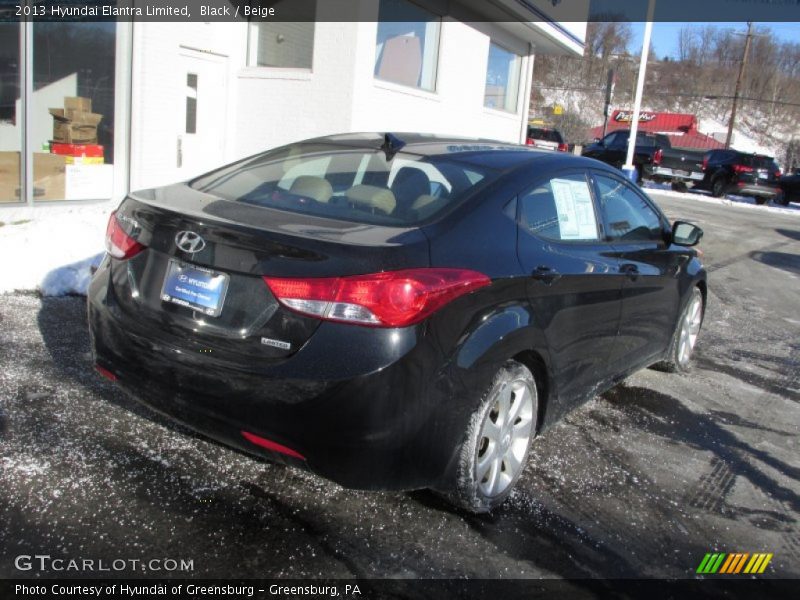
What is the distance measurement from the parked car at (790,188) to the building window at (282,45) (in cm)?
2194

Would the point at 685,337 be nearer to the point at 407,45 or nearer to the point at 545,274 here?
the point at 545,274

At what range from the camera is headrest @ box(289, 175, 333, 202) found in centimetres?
343

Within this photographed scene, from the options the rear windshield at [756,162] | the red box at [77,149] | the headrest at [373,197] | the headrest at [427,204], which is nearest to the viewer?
the headrest at [427,204]

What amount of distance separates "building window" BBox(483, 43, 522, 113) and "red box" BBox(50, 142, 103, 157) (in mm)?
7871

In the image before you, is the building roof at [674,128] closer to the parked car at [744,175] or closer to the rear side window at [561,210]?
the parked car at [744,175]

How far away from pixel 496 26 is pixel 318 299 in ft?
42.6

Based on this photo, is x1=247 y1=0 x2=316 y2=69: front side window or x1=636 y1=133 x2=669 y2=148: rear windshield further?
x1=636 y1=133 x2=669 y2=148: rear windshield

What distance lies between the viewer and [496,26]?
14.3 m

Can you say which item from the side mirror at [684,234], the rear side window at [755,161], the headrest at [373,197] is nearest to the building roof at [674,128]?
the rear side window at [755,161]

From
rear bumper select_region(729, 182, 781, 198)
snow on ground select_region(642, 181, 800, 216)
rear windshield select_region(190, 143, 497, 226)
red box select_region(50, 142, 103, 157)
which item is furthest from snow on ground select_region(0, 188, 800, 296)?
rear bumper select_region(729, 182, 781, 198)

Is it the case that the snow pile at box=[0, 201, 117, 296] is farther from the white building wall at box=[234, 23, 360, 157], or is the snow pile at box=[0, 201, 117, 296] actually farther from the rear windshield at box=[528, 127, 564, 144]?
the rear windshield at box=[528, 127, 564, 144]

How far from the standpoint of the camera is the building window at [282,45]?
10.6 m

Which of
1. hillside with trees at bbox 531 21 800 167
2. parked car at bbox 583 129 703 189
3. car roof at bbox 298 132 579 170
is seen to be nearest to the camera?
car roof at bbox 298 132 579 170

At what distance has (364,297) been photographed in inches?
104
